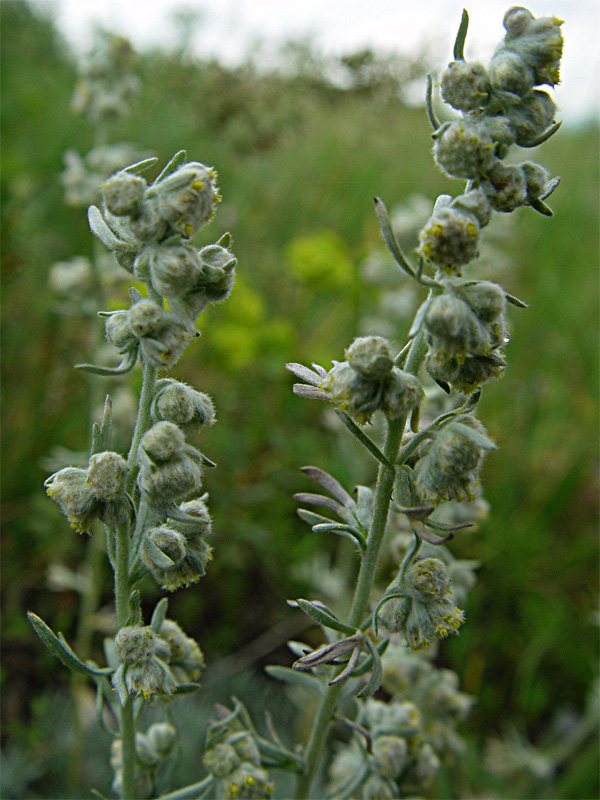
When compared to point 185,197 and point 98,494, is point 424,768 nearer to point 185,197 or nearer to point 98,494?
point 98,494

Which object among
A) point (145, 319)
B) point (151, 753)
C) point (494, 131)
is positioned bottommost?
point (151, 753)

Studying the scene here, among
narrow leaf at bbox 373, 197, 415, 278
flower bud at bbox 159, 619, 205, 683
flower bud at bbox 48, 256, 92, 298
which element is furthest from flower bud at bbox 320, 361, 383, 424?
flower bud at bbox 48, 256, 92, 298

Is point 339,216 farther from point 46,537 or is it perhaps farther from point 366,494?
point 366,494

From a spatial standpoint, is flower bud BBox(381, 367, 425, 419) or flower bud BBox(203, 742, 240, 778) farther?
flower bud BBox(203, 742, 240, 778)

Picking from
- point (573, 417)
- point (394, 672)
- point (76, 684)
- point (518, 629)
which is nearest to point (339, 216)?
point (573, 417)

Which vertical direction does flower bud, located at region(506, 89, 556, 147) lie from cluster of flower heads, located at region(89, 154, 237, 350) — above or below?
above

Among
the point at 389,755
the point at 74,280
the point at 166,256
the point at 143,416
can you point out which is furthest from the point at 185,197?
the point at 74,280

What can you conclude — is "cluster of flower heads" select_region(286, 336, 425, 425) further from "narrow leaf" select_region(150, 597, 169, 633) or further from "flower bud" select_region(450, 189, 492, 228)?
"narrow leaf" select_region(150, 597, 169, 633)

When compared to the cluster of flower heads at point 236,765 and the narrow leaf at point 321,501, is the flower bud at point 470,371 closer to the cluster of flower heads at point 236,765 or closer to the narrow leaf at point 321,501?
the narrow leaf at point 321,501
